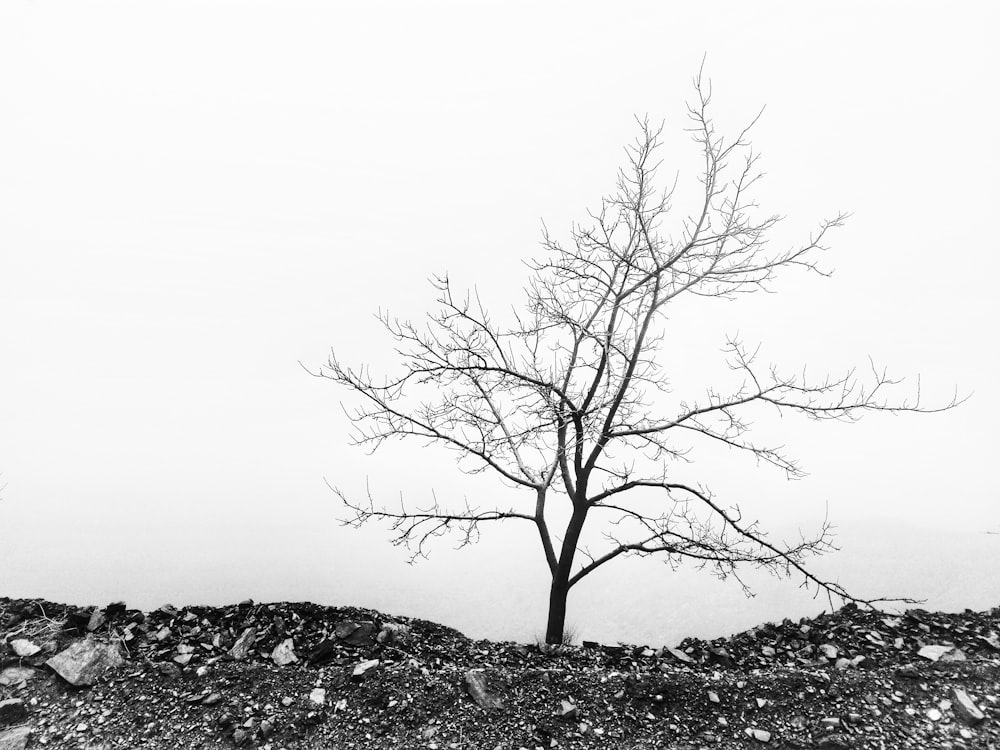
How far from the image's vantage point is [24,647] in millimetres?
6332

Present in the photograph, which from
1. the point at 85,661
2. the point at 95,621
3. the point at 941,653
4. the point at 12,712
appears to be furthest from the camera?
the point at 95,621

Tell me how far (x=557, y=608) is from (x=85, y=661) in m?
6.44

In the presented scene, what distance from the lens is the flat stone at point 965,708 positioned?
5.40 metres

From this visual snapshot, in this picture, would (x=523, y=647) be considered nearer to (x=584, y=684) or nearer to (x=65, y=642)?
(x=584, y=684)

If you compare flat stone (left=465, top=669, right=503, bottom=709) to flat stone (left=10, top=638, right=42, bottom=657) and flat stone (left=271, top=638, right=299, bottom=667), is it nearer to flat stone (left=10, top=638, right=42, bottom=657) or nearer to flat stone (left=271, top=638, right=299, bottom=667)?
flat stone (left=271, top=638, right=299, bottom=667)

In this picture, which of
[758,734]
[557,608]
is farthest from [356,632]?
[758,734]

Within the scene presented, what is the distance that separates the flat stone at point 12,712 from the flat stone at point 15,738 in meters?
0.13

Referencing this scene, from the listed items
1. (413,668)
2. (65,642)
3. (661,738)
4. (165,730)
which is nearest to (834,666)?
(661,738)

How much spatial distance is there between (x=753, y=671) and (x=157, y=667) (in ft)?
24.6

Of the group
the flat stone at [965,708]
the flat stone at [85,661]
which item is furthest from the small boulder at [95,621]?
the flat stone at [965,708]

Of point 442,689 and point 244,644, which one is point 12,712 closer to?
point 244,644

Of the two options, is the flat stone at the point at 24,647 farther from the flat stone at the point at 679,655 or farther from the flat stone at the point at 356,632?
the flat stone at the point at 679,655

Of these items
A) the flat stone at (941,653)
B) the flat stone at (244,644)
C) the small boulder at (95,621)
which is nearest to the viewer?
the flat stone at (941,653)

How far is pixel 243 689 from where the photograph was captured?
6023 millimetres
